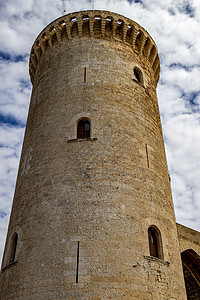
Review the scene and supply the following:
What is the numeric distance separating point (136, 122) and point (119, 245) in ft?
15.5

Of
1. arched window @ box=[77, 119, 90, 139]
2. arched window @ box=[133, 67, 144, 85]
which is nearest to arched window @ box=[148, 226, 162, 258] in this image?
arched window @ box=[77, 119, 90, 139]

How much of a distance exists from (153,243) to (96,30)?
9.05 metres

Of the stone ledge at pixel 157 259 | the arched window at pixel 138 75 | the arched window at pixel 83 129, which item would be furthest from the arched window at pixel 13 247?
the arched window at pixel 138 75

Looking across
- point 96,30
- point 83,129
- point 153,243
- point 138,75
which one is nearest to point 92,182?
point 83,129

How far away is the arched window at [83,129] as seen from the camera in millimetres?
10992

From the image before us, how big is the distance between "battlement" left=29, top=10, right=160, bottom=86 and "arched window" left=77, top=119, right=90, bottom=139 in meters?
4.36

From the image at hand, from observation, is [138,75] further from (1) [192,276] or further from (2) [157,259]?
(1) [192,276]

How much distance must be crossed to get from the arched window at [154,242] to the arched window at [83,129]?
148 inches

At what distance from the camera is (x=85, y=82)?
12047mm

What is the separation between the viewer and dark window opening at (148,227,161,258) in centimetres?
972

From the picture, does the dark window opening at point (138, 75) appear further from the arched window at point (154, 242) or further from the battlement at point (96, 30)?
the arched window at point (154, 242)

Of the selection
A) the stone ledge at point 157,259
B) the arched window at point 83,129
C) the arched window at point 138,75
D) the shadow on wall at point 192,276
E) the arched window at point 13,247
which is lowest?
the stone ledge at point 157,259

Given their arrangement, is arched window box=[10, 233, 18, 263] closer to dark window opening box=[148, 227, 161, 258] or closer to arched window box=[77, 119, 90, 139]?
arched window box=[77, 119, 90, 139]

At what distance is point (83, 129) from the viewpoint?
11094 mm
